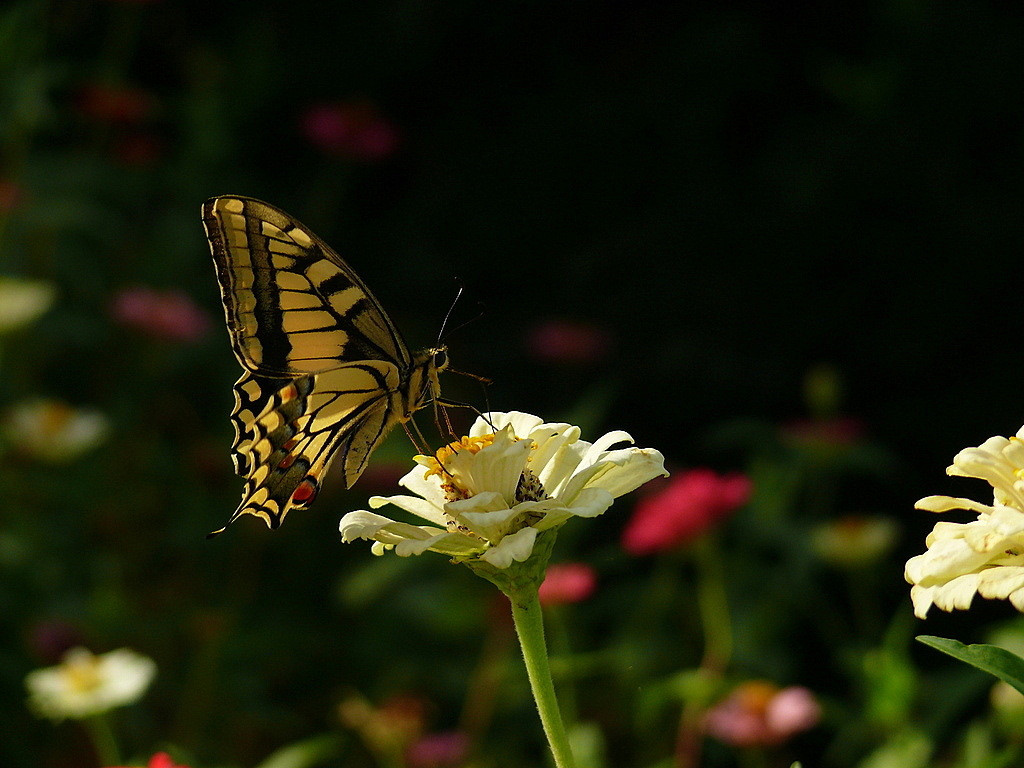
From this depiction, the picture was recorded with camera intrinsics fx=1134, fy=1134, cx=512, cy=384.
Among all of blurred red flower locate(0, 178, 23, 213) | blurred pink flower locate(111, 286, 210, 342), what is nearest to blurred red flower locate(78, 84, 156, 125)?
blurred red flower locate(0, 178, 23, 213)

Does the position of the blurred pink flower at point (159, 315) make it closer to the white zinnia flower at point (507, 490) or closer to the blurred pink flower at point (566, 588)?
the blurred pink flower at point (566, 588)

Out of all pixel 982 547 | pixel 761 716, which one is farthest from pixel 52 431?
pixel 982 547

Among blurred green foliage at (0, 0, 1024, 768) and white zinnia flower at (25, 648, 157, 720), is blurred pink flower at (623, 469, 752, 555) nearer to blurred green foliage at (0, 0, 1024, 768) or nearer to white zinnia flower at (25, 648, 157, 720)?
blurred green foliage at (0, 0, 1024, 768)

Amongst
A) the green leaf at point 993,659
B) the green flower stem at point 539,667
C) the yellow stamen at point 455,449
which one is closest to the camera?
the green leaf at point 993,659

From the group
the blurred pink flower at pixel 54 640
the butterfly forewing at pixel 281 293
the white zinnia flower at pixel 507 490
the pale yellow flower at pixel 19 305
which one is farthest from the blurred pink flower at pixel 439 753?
the pale yellow flower at pixel 19 305

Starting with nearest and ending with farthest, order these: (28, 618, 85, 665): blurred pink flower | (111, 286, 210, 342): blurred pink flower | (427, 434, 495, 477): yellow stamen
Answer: (427, 434, 495, 477): yellow stamen
(28, 618, 85, 665): blurred pink flower
(111, 286, 210, 342): blurred pink flower

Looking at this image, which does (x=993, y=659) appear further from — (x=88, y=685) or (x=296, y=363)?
(x=88, y=685)

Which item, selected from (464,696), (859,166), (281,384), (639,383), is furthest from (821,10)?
(281,384)
